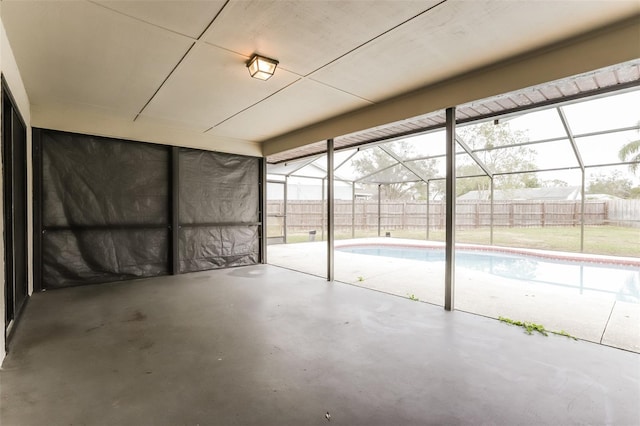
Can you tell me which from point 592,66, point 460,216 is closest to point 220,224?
point 592,66

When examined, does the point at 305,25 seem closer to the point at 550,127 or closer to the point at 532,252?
the point at 550,127

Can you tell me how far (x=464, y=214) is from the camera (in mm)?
11188

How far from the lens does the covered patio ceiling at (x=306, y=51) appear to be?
6.35 ft

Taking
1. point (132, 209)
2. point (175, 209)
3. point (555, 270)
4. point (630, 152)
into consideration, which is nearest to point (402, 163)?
point (555, 270)

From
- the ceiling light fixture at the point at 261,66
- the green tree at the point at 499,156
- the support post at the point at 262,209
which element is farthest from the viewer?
the green tree at the point at 499,156

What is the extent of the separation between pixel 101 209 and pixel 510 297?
5672mm

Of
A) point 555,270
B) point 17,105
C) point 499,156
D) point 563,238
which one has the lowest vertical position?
point 555,270

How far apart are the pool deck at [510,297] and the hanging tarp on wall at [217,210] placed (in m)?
0.93

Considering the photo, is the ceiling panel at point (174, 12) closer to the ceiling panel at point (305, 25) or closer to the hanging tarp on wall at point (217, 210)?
the ceiling panel at point (305, 25)

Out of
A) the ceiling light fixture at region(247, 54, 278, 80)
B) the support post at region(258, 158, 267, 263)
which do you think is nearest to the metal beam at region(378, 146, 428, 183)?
the support post at region(258, 158, 267, 263)

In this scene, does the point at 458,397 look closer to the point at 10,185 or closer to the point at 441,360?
the point at 441,360

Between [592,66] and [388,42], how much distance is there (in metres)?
1.51

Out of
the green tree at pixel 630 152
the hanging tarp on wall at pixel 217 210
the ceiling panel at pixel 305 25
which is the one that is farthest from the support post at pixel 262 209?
the green tree at pixel 630 152

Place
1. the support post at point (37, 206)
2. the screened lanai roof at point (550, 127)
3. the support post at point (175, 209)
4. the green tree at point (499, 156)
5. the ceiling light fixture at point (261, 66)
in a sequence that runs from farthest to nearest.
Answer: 1. the green tree at point (499, 156)
2. the support post at point (175, 209)
3. the support post at point (37, 206)
4. the screened lanai roof at point (550, 127)
5. the ceiling light fixture at point (261, 66)
